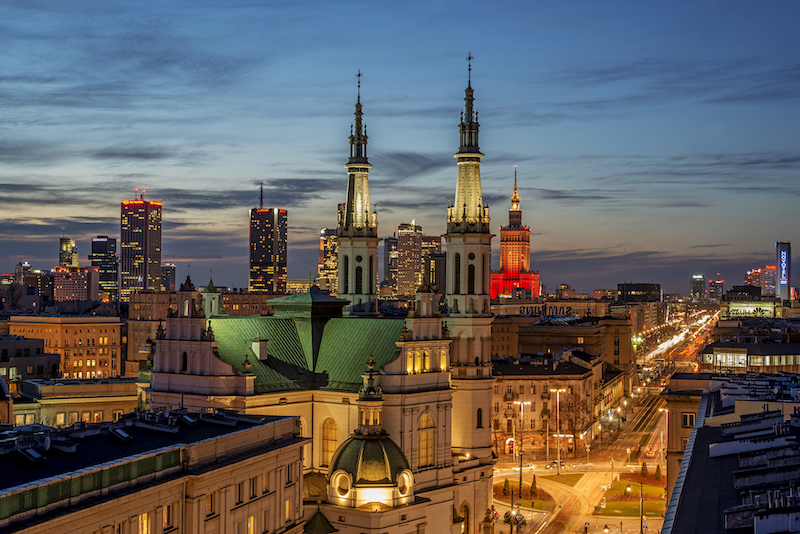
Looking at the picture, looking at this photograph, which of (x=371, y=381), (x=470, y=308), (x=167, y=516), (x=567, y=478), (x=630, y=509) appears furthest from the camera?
(x=567, y=478)

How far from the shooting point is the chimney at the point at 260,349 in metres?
101

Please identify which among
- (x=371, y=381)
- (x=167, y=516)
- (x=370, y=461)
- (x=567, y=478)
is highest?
(x=371, y=381)

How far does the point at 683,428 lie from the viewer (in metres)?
124

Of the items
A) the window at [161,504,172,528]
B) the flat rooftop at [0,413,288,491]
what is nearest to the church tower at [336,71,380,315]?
the flat rooftop at [0,413,288,491]

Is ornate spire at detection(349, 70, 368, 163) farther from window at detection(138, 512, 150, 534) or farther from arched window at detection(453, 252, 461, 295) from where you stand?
window at detection(138, 512, 150, 534)

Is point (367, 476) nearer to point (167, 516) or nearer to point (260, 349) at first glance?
point (260, 349)

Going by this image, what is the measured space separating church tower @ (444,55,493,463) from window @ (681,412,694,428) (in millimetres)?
25971

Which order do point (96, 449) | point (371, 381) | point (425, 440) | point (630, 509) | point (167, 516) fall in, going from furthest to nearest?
1. point (630, 509)
2. point (425, 440)
3. point (371, 381)
4. point (167, 516)
5. point (96, 449)

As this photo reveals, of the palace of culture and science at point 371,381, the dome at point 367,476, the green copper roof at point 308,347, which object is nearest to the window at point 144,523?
the palace of culture and science at point 371,381

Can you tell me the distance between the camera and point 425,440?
101375 mm

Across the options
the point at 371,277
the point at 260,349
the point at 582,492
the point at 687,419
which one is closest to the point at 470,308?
the point at 371,277

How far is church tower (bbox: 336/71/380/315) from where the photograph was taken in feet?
397

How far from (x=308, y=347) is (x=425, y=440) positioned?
50.6 ft

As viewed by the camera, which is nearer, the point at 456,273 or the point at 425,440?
the point at 425,440
